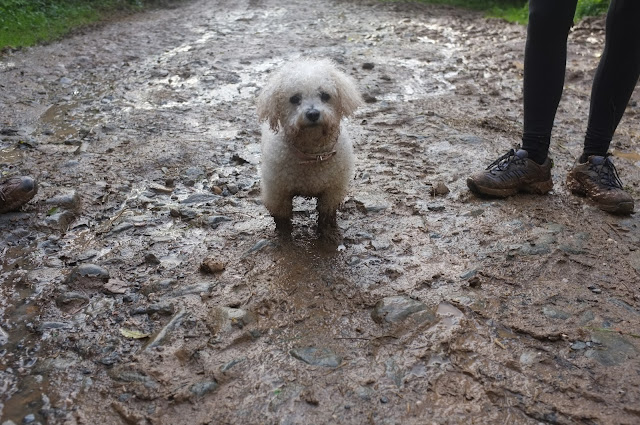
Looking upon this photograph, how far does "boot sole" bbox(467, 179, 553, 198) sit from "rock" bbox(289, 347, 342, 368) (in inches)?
75.0

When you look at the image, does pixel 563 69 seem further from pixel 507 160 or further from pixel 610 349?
pixel 610 349

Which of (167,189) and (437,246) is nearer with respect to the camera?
(437,246)

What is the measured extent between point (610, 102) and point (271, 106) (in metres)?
2.21

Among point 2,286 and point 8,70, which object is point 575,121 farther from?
point 8,70

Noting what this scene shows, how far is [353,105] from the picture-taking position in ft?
11.2

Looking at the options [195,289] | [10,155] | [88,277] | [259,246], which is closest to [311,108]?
[259,246]

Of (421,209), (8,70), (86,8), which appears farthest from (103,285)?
(86,8)

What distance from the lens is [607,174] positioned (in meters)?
3.71

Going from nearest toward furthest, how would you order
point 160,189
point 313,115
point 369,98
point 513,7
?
point 313,115 < point 160,189 < point 369,98 < point 513,7

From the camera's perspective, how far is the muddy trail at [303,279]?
2.28 meters

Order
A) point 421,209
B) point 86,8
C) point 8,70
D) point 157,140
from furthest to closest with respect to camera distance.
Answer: point 86,8, point 8,70, point 157,140, point 421,209

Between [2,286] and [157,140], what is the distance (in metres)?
2.36

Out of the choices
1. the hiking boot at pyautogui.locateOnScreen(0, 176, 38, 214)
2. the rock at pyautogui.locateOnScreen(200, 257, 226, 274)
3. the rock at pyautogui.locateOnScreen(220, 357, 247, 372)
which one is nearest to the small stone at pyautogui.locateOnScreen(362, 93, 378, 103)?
the rock at pyautogui.locateOnScreen(200, 257, 226, 274)

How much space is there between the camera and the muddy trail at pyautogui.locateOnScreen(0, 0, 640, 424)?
228 centimetres
